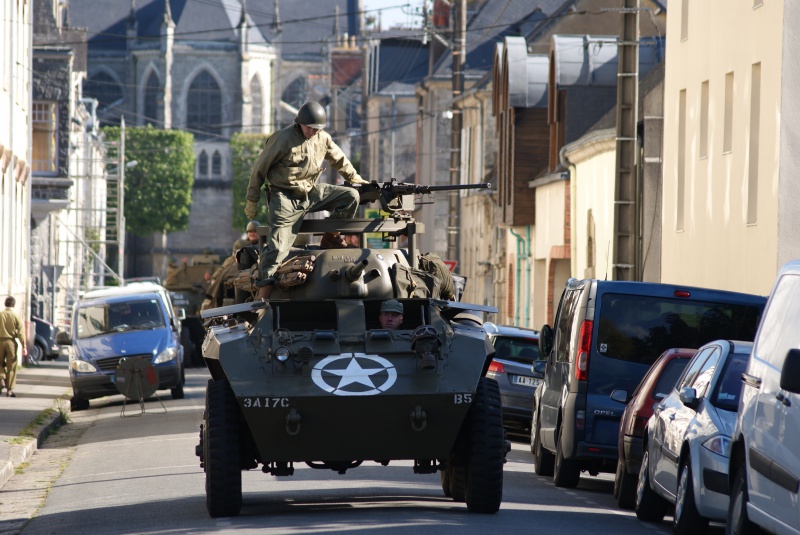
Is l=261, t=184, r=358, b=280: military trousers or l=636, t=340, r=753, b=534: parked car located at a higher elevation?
l=261, t=184, r=358, b=280: military trousers

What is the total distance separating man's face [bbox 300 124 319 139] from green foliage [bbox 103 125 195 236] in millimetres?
105763

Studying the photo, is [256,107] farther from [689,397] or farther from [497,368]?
[689,397]

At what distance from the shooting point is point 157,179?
120562 mm

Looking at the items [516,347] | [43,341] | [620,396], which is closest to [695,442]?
[620,396]

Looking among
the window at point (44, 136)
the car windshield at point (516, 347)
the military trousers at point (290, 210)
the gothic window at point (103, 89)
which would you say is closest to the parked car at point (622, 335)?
the military trousers at point (290, 210)

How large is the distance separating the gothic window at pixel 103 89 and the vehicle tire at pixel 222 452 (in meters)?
125

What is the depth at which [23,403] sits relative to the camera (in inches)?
1036

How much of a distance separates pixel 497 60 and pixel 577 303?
31451 mm

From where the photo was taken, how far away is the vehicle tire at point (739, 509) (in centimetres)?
894

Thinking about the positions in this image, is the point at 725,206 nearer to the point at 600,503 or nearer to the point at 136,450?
the point at 136,450

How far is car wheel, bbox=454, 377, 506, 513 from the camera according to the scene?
455 inches

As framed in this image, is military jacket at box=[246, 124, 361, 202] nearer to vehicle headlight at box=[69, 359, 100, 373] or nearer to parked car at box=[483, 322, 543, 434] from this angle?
parked car at box=[483, 322, 543, 434]

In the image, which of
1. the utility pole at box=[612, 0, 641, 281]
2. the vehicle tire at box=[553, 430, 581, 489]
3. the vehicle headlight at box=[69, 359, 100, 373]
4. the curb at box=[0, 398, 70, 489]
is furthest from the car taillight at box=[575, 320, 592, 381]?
the vehicle headlight at box=[69, 359, 100, 373]

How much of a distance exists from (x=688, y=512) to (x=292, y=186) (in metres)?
4.45
